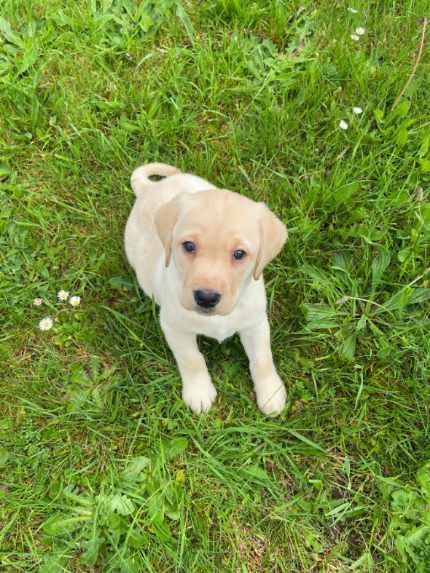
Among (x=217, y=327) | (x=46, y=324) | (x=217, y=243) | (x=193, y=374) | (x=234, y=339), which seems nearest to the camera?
(x=217, y=243)

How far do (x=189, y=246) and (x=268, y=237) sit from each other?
0.33 m

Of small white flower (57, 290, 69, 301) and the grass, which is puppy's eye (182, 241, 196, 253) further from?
small white flower (57, 290, 69, 301)

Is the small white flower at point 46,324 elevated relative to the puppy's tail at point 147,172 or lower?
lower

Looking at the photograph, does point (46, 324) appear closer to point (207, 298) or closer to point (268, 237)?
point (207, 298)

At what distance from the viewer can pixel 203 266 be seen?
7.32 feet

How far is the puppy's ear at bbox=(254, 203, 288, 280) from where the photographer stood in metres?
2.33

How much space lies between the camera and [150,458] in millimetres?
2930

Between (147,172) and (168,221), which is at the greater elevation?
(168,221)

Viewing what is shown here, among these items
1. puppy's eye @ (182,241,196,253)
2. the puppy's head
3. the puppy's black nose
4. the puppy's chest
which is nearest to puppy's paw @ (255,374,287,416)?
the puppy's chest

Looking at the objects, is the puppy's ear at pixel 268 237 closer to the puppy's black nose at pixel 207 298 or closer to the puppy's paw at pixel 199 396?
the puppy's black nose at pixel 207 298

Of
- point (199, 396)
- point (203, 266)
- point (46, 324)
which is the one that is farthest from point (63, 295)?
point (203, 266)

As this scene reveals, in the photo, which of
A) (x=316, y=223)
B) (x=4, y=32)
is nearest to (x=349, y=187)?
(x=316, y=223)

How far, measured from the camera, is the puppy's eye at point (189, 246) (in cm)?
228

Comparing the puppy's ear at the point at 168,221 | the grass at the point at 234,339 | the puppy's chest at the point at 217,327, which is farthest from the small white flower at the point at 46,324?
the puppy's ear at the point at 168,221
